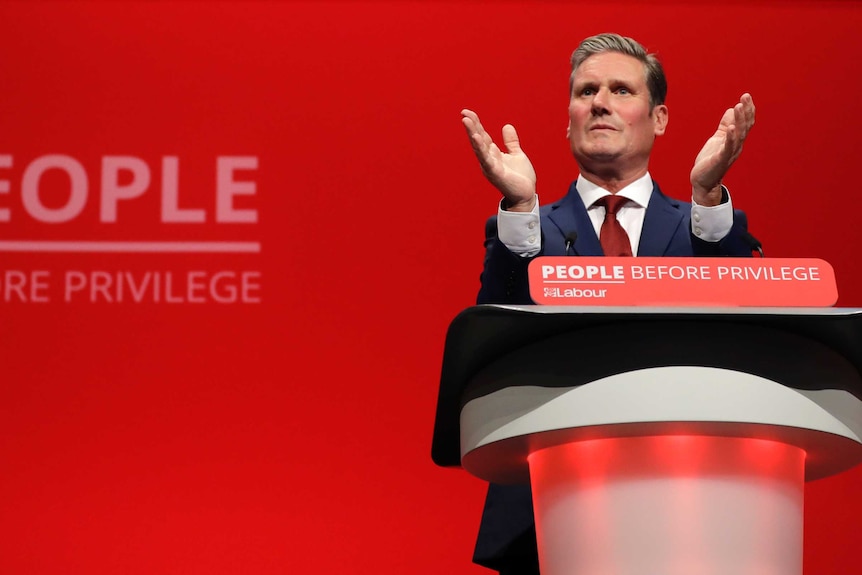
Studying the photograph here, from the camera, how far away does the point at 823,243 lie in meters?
3.03

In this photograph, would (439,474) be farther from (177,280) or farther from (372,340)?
(177,280)

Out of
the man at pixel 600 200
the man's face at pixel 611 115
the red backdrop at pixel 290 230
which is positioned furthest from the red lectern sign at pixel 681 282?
the red backdrop at pixel 290 230

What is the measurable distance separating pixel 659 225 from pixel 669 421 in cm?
96

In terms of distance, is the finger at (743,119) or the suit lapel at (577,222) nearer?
the finger at (743,119)

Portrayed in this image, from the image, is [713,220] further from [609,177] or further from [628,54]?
[628,54]

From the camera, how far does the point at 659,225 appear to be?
6.75 feet

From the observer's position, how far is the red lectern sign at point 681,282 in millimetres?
1230

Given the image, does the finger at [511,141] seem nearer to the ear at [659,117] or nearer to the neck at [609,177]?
the neck at [609,177]

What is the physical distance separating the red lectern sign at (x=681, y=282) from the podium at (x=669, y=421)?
0.05m

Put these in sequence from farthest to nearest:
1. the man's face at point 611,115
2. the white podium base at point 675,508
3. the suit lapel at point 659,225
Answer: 1. the man's face at point 611,115
2. the suit lapel at point 659,225
3. the white podium base at point 675,508

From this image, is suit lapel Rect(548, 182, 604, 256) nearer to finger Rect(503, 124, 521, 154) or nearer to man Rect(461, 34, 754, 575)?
man Rect(461, 34, 754, 575)

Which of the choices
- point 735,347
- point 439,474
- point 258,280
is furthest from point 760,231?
point 735,347

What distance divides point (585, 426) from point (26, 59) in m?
2.41

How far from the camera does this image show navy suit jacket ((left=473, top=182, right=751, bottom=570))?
1.67m
